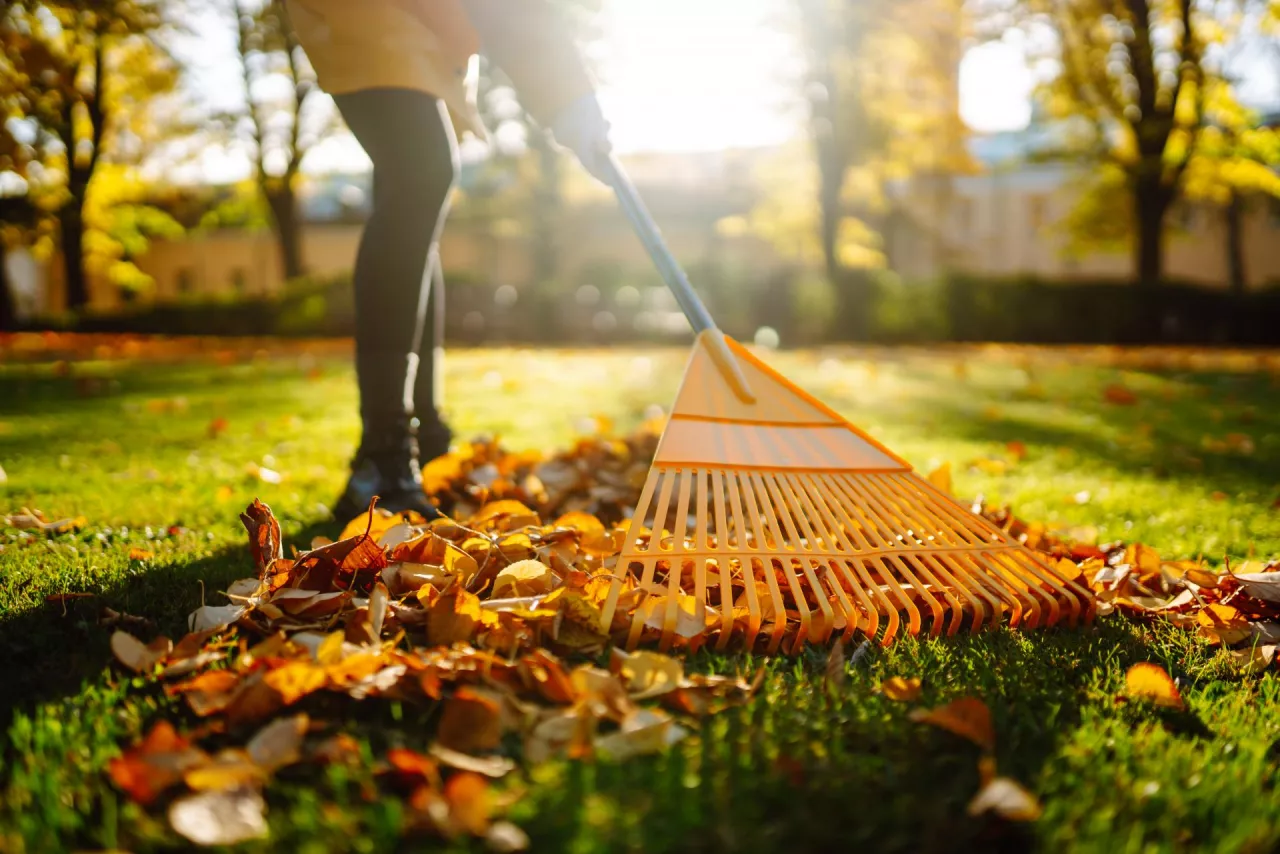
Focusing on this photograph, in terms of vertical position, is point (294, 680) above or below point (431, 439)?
below

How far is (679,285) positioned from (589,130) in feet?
1.74

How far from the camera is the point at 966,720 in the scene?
4.08 ft

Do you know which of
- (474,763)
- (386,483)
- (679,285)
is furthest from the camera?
(386,483)

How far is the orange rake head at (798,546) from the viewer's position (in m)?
1.57

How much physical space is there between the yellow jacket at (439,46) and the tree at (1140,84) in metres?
15.7

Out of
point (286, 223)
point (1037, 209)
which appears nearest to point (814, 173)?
point (286, 223)

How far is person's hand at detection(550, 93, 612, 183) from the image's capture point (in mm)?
2410

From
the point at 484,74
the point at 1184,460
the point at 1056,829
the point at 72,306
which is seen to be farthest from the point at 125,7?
the point at 72,306

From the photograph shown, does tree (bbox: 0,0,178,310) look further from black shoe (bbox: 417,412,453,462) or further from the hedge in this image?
black shoe (bbox: 417,412,453,462)

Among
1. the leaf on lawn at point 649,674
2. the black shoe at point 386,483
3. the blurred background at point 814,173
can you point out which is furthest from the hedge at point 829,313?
the leaf on lawn at point 649,674

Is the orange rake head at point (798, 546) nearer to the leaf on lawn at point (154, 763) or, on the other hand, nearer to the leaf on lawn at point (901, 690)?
the leaf on lawn at point (901, 690)

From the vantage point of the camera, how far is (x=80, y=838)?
994 mm

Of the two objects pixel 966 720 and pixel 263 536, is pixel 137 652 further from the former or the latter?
pixel 966 720

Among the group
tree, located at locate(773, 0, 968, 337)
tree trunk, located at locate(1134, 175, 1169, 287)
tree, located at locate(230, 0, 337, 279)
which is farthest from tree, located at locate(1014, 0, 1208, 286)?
tree, located at locate(230, 0, 337, 279)
